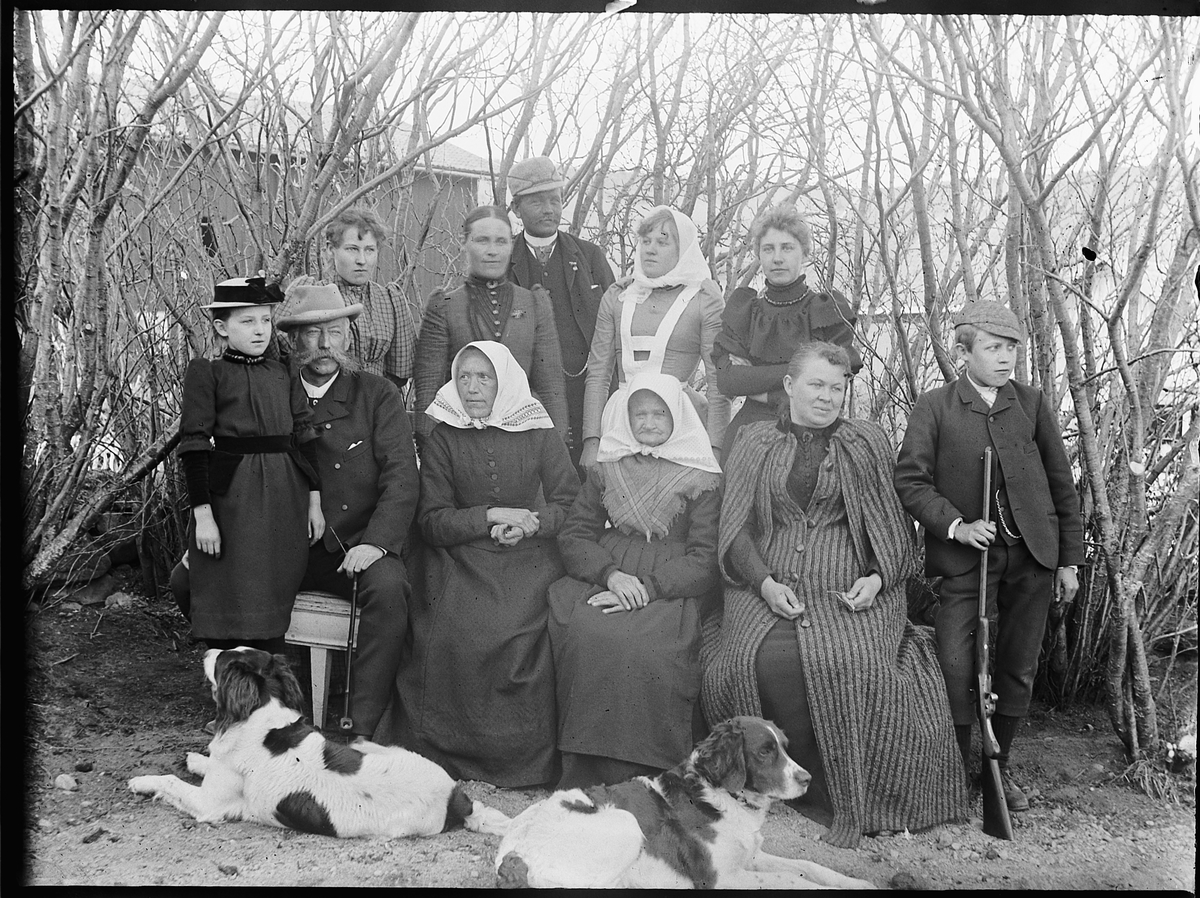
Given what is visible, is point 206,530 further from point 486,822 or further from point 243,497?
point 486,822

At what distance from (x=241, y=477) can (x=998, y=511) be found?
2.80 m

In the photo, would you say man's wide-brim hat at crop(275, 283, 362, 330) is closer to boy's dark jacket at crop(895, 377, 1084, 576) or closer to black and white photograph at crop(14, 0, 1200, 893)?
black and white photograph at crop(14, 0, 1200, 893)

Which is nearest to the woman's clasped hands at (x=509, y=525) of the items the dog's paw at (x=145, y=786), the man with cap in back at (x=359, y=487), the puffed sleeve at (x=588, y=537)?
the puffed sleeve at (x=588, y=537)

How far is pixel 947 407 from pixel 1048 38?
1579mm

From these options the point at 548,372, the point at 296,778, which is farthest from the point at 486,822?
the point at 548,372

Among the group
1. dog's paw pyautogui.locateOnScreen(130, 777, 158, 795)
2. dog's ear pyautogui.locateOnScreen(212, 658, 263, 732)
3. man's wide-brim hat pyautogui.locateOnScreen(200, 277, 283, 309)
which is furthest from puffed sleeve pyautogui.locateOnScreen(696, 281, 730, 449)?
dog's paw pyautogui.locateOnScreen(130, 777, 158, 795)

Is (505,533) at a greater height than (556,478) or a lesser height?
lesser

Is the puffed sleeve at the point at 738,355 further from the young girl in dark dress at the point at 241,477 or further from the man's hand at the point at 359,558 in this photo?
the young girl in dark dress at the point at 241,477

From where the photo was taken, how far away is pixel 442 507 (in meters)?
4.10

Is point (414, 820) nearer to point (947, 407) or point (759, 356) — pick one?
point (759, 356)

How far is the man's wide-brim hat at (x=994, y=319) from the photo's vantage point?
3.91 metres

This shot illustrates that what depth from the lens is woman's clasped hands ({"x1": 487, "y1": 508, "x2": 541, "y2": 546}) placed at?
402 centimetres

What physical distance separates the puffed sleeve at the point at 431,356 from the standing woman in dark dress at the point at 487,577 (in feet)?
0.30

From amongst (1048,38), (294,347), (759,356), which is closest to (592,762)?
(759,356)
